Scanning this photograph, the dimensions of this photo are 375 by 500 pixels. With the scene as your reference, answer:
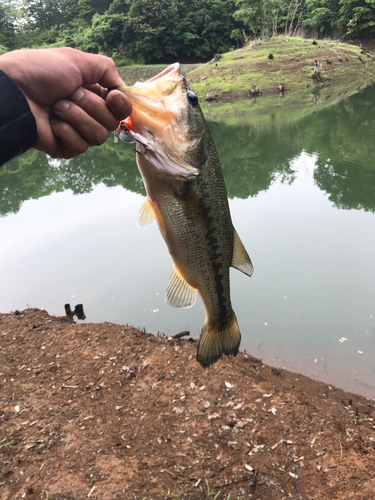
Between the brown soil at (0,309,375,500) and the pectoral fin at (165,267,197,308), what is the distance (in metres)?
1.63

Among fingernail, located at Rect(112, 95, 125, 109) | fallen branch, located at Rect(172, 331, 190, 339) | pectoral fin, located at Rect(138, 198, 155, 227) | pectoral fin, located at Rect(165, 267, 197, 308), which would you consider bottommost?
fallen branch, located at Rect(172, 331, 190, 339)

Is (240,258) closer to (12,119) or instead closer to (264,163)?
(12,119)

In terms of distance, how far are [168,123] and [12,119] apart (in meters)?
0.75

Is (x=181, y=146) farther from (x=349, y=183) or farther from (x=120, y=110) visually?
(x=349, y=183)

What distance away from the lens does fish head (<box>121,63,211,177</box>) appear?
1.74m

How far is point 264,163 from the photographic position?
12547 mm

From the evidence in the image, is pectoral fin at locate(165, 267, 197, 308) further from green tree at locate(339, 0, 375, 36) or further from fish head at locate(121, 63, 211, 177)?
green tree at locate(339, 0, 375, 36)

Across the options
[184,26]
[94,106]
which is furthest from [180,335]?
[184,26]

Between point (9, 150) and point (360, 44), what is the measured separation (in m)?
49.9

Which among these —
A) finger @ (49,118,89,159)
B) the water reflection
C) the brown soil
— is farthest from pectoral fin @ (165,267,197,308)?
the water reflection

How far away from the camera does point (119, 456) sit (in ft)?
9.96

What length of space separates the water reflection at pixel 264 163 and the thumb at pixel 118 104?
25.6ft

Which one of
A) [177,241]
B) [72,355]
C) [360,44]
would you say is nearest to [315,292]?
[72,355]

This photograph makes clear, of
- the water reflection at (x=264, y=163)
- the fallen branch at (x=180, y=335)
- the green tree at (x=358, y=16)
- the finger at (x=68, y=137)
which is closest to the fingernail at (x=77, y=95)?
the finger at (x=68, y=137)
